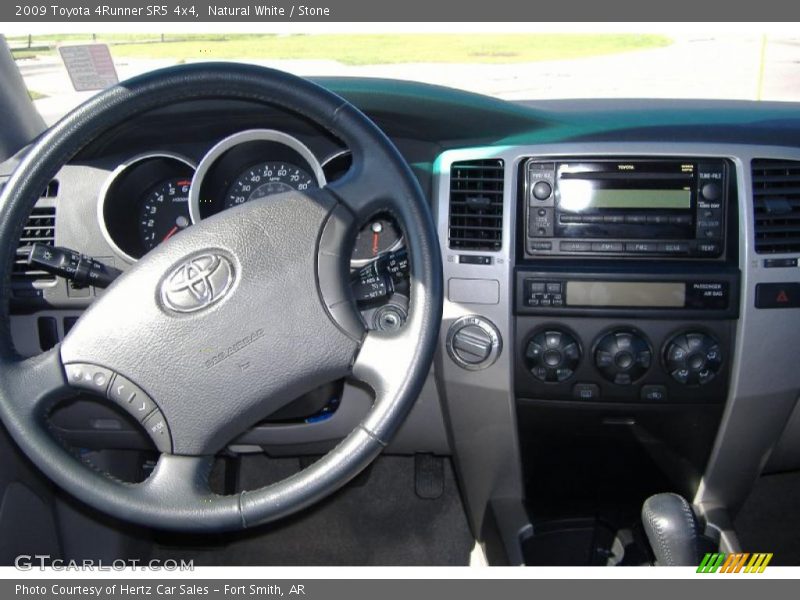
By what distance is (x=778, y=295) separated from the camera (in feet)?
6.93

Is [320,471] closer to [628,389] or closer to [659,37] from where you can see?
[628,389]

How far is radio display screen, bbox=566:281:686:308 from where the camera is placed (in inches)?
83.2

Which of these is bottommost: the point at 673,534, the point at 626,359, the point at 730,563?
the point at 730,563

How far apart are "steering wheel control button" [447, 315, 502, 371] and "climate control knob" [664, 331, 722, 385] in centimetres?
45

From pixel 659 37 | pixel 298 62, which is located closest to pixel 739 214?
pixel 659 37

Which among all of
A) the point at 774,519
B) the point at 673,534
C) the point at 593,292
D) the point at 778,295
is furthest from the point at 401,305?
the point at 774,519

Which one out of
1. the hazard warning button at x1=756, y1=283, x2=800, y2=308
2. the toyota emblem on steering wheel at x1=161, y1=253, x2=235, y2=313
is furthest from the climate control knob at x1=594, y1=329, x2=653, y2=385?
the toyota emblem on steering wheel at x1=161, y1=253, x2=235, y2=313

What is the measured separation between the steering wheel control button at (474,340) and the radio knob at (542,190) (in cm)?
35

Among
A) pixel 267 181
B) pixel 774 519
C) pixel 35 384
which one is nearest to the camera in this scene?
pixel 35 384

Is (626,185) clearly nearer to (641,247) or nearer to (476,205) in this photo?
(641,247)

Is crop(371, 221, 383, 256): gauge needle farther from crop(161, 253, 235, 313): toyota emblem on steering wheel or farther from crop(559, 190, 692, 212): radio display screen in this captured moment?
crop(161, 253, 235, 313): toyota emblem on steering wheel

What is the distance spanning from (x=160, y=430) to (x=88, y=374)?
18cm

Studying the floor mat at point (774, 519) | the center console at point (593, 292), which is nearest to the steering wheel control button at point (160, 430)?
the center console at point (593, 292)

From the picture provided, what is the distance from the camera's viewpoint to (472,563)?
111 inches
